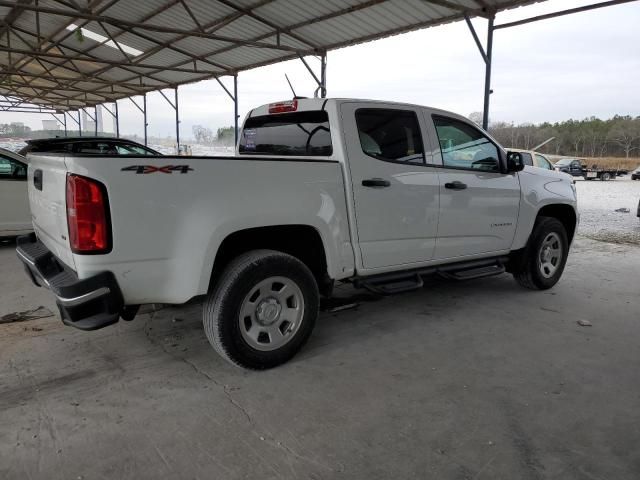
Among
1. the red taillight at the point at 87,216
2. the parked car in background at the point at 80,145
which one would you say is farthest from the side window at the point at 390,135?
the parked car in background at the point at 80,145

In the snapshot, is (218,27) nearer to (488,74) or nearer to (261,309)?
(488,74)

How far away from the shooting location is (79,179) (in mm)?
2518

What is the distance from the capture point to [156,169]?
2.64m

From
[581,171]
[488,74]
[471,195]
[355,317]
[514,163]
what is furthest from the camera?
[581,171]

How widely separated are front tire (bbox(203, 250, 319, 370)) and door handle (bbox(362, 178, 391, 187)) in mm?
801

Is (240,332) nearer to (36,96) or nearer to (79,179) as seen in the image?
(79,179)

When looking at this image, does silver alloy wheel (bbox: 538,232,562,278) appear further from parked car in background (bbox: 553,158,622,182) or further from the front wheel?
parked car in background (bbox: 553,158,622,182)

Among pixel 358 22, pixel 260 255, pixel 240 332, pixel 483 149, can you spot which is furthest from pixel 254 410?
pixel 358 22

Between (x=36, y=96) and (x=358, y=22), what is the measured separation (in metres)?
24.5

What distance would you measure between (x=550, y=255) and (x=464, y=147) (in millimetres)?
1910

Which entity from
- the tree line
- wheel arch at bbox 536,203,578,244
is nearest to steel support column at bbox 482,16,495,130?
wheel arch at bbox 536,203,578,244

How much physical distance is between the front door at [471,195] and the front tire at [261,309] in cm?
147

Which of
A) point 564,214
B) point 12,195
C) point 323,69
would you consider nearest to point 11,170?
point 12,195

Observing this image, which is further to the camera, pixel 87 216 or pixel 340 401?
pixel 340 401
